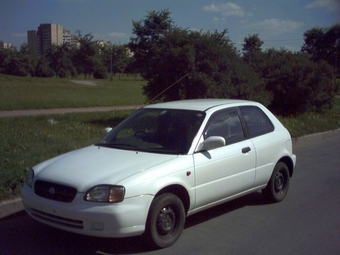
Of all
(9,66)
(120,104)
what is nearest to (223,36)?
(120,104)

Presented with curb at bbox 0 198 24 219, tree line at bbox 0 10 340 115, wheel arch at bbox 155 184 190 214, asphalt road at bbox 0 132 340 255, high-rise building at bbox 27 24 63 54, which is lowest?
asphalt road at bbox 0 132 340 255

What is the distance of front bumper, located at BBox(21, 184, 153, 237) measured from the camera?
456 cm

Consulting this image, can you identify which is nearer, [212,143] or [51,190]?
[51,190]

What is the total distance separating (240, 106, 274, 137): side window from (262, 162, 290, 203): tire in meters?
0.60

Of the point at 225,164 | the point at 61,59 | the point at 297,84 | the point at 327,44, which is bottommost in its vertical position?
the point at 225,164

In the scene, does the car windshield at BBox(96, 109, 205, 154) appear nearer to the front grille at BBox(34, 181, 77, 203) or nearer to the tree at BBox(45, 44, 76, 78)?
the front grille at BBox(34, 181, 77, 203)

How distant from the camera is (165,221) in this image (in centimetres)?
507

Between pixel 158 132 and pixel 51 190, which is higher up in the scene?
pixel 158 132

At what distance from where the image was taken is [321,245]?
17.1 ft

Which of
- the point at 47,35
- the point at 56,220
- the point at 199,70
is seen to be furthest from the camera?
the point at 47,35

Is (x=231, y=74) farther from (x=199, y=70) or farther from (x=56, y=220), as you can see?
(x=56, y=220)

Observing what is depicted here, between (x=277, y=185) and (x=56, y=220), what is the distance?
11.6 feet

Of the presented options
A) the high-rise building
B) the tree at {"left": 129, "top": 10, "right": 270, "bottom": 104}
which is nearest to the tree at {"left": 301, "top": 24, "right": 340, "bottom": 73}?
the tree at {"left": 129, "top": 10, "right": 270, "bottom": 104}

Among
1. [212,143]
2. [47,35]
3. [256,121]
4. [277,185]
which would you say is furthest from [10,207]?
[47,35]
